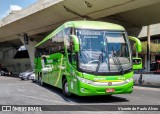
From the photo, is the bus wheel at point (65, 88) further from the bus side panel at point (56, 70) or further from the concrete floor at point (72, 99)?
the bus side panel at point (56, 70)

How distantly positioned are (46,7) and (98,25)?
69.2 feet

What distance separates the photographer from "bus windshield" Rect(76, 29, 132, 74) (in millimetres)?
11328

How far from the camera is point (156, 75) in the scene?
21.2 m

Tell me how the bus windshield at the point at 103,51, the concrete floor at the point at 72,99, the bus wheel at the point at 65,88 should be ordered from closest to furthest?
the bus windshield at the point at 103,51 → the concrete floor at the point at 72,99 → the bus wheel at the point at 65,88

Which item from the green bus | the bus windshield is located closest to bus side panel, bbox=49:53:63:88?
the green bus

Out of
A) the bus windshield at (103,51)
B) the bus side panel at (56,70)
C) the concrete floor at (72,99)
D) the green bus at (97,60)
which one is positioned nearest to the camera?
the green bus at (97,60)

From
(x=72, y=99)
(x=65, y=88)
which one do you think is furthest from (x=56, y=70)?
(x=72, y=99)

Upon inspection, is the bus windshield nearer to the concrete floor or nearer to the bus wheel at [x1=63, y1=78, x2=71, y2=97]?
the concrete floor

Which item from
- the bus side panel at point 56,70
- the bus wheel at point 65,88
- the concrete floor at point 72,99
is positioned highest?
the bus side panel at point 56,70

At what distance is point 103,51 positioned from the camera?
1159 cm

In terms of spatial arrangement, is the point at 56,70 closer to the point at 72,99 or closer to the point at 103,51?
the point at 72,99

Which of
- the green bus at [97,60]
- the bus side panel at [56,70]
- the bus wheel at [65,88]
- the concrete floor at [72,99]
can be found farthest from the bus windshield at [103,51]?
the bus side panel at [56,70]

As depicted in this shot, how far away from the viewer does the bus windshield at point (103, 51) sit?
1133 cm

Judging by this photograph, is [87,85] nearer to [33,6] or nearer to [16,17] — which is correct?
[33,6]
